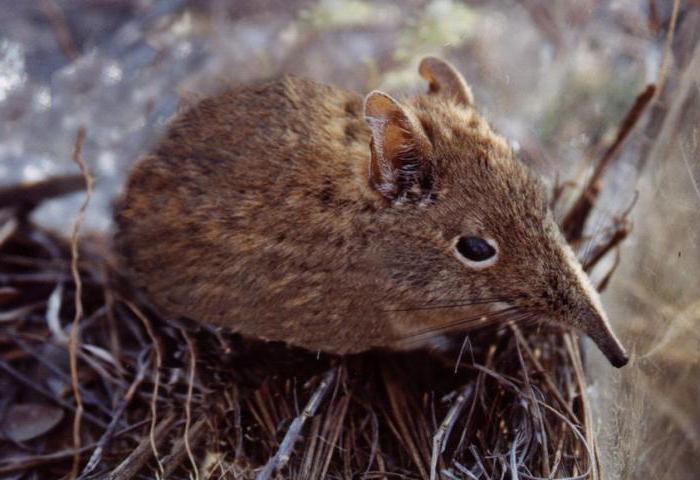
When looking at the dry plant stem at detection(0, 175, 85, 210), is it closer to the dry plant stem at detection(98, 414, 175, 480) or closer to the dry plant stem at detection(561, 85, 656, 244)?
the dry plant stem at detection(98, 414, 175, 480)

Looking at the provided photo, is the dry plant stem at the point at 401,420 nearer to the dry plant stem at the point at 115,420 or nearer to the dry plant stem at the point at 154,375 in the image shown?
the dry plant stem at the point at 154,375

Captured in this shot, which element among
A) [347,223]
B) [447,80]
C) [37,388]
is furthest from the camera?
[37,388]

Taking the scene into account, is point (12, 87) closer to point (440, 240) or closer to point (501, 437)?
point (440, 240)

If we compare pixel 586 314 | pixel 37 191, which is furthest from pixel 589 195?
pixel 37 191

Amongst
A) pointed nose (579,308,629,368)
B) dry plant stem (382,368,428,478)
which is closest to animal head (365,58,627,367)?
pointed nose (579,308,629,368)

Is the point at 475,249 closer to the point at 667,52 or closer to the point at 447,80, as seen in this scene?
the point at 447,80
